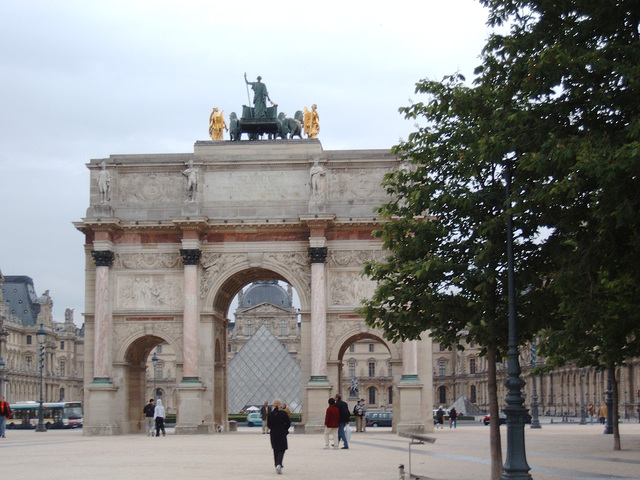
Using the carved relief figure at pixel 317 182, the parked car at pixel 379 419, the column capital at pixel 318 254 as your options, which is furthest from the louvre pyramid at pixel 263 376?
the carved relief figure at pixel 317 182

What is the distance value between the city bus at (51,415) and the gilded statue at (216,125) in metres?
35.6

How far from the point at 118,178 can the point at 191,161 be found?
12.2 feet

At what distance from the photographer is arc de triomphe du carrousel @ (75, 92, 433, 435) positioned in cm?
4669

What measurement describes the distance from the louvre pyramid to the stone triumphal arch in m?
55.3

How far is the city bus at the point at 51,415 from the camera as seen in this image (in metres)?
78.1

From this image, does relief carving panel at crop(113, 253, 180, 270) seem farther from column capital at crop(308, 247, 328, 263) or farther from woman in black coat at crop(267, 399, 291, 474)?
woman in black coat at crop(267, 399, 291, 474)

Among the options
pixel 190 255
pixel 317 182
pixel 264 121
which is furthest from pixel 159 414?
pixel 264 121

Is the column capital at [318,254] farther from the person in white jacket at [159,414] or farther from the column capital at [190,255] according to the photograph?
the person in white jacket at [159,414]

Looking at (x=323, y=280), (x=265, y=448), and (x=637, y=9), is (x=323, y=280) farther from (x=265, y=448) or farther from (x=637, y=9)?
(x=637, y=9)

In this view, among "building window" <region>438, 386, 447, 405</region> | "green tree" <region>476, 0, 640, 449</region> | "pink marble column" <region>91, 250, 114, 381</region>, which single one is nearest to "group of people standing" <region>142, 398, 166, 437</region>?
"pink marble column" <region>91, 250, 114, 381</region>

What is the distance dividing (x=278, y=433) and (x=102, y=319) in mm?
26154

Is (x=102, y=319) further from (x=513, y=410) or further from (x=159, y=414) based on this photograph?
(x=513, y=410)

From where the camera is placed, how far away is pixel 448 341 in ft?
76.7

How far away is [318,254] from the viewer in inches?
1836
